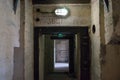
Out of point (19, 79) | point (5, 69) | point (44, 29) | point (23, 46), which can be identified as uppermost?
point (44, 29)

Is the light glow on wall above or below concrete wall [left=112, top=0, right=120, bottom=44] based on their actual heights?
above

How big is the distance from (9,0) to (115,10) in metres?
1.35

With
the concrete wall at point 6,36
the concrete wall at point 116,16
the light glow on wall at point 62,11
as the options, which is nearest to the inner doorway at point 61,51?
the light glow on wall at point 62,11

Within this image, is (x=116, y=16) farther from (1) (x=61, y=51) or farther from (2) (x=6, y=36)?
(1) (x=61, y=51)

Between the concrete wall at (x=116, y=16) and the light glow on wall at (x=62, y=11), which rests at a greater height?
the light glow on wall at (x=62, y=11)

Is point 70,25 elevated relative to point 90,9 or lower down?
lower down

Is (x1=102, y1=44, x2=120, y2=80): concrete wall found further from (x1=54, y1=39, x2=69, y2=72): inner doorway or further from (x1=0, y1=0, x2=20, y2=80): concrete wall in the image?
(x1=54, y1=39, x2=69, y2=72): inner doorway

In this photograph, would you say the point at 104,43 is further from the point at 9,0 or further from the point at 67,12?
the point at 9,0

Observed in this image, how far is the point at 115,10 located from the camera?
2.75 metres

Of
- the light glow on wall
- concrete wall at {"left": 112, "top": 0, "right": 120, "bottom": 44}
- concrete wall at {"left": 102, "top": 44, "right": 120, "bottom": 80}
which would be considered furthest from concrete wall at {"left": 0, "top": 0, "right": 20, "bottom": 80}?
the light glow on wall

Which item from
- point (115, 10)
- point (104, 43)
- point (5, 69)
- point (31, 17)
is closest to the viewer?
point (5, 69)

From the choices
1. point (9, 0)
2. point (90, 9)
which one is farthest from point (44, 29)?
point (9, 0)

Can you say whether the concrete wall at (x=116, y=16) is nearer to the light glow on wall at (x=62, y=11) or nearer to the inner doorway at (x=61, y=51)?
the light glow on wall at (x=62, y=11)

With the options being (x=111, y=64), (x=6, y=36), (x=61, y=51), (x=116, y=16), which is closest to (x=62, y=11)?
(x=111, y=64)
